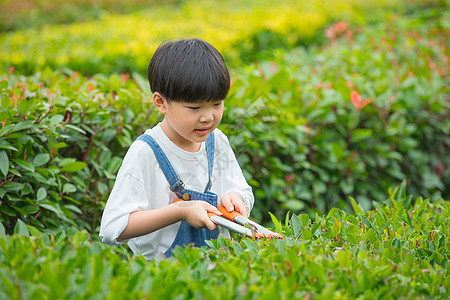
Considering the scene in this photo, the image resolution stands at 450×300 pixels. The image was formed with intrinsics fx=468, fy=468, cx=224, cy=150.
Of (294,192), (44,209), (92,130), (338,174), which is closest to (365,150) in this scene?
(338,174)

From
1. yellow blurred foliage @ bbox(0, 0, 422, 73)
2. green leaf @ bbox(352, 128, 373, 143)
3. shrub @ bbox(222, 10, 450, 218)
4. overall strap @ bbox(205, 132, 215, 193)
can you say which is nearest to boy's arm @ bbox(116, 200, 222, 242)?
overall strap @ bbox(205, 132, 215, 193)

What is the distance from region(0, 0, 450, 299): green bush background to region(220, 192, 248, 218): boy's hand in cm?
17

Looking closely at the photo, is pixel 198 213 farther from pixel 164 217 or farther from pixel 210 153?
pixel 210 153

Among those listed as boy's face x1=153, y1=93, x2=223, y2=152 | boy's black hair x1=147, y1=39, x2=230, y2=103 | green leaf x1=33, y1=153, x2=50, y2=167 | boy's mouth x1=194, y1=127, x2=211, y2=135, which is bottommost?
green leaf x1=33, y1=153, x2=50, y2=167

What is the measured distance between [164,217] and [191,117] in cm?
44

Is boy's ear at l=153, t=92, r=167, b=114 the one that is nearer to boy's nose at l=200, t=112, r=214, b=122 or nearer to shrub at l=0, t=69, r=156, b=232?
boy's nose at l=200, t=112, r=214, b=122

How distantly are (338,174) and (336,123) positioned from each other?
1.39 feet

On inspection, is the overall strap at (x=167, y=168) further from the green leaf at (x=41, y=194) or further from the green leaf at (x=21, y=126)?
the green leaf at (x=41, y=194)

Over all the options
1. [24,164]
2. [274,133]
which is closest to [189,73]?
[24,164]

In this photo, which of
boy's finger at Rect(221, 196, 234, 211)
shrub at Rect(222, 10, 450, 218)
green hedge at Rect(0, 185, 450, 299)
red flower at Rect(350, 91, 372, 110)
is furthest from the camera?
red flower at Rect(350, 91, 372, 110)

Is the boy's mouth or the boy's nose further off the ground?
the boy's nose

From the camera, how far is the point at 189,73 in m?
1.95

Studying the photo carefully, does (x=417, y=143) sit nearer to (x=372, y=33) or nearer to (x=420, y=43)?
(x=420, y=43)

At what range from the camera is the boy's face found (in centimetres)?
199
